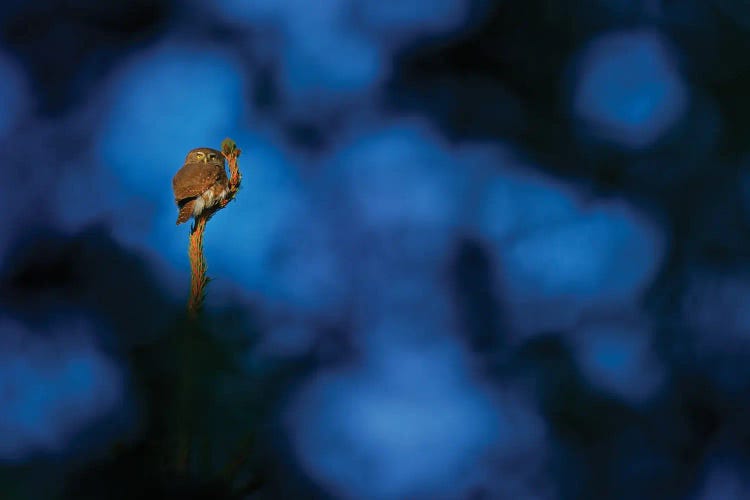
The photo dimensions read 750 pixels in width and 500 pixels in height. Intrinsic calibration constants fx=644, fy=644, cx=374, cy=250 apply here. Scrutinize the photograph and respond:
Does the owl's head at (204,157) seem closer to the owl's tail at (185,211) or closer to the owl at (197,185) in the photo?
the owl at (197,185)

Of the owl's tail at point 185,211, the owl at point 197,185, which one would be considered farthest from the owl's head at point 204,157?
the owl's tail at point 185,211

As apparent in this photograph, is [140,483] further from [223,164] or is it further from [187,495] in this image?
[223,164]

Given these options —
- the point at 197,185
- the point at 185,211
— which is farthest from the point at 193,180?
the point at 185,211

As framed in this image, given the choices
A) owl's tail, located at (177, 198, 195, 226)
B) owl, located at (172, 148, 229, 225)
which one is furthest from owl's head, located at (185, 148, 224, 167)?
owl's tail, located at (177, 198, 195, 226)

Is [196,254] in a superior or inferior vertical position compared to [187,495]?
superior

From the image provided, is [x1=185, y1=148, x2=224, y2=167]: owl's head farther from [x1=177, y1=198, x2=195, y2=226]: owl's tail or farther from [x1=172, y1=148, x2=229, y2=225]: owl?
[x1=177, y1=198, x2=195, y2=226]: owl's tail

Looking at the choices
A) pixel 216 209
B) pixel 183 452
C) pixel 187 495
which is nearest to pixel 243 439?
pixel 183 452

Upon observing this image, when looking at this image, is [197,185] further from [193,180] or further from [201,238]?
[201,238]
